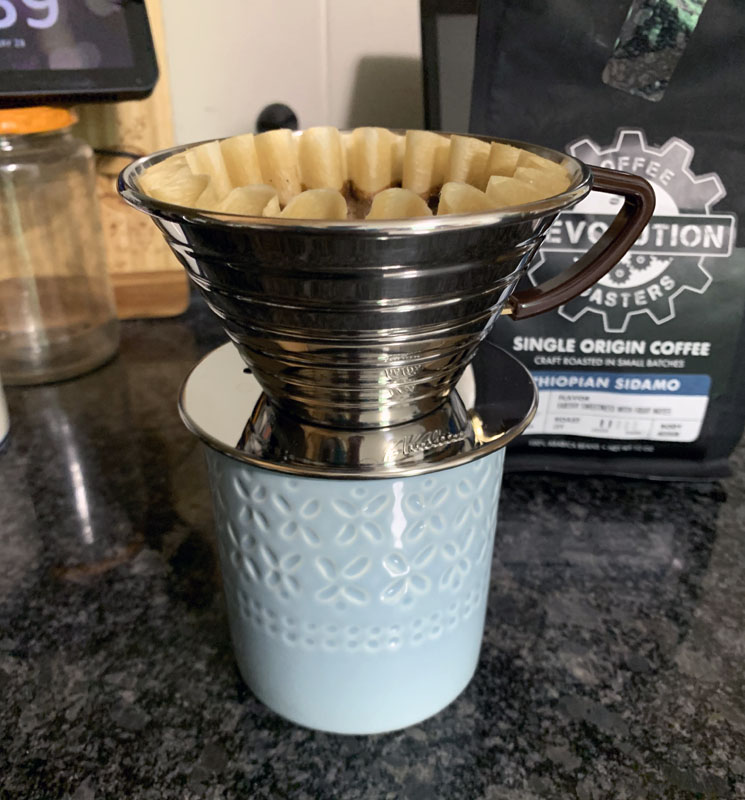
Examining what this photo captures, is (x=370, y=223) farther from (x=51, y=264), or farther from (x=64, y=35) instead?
(x=51, y=264)

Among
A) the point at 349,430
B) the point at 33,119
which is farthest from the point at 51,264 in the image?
the point at 349,430

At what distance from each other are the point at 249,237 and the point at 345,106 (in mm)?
587

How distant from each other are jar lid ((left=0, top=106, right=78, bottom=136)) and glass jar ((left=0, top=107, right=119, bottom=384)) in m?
0.02

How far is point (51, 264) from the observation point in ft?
2.36

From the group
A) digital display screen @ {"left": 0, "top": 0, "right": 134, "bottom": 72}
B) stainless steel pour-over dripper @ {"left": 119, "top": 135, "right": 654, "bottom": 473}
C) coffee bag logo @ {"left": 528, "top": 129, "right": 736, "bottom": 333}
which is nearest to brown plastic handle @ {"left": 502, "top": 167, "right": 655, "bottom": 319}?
stainless steel pour-over dripper @ {"left": 119, "top": 135, "right": 654, "bottom": 473}

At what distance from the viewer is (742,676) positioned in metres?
0.38

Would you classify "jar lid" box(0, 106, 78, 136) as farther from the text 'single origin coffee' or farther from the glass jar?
the text 'single origin coffee'

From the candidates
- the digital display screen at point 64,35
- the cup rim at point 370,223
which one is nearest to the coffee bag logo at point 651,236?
the cup rim at point 370,223

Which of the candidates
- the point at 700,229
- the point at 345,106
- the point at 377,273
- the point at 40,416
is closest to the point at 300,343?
the point at 377,273

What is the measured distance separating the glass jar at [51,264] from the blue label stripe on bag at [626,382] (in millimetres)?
442

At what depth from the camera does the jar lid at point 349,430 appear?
0.94 feet

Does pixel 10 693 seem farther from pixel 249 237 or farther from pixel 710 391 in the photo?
pixel 710 391

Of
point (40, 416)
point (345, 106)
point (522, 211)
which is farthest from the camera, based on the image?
point (345, 106)

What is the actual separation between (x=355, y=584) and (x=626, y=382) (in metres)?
0.29
